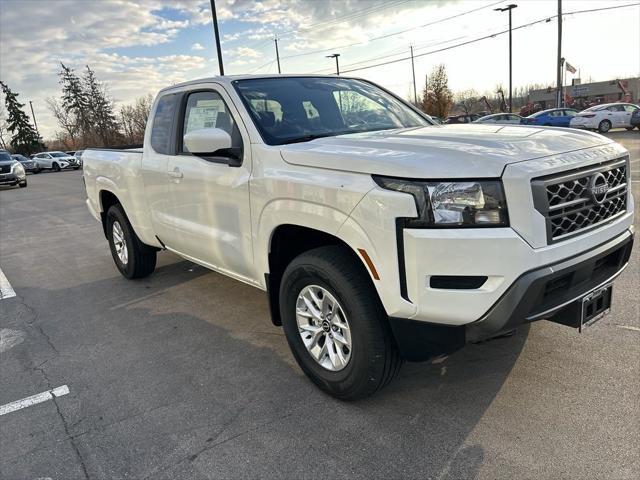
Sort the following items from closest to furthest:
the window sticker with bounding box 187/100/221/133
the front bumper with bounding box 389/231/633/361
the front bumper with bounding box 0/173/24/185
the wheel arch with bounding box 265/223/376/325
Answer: the front bumper with bounding box 389/231/633/361, the wheel arch with bounding box 265/223/376/325, the window sticker with bounding box 187/100/221/133, the front bumper with bounding box 0/173/24/185

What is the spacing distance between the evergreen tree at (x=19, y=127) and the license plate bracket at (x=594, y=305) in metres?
82.6

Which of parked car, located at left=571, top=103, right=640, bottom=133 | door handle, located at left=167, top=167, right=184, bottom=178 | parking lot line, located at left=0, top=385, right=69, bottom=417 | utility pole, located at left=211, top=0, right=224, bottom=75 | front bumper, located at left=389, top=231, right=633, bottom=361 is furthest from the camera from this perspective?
parked car, located at left=571, top=103, right=640, bottom=133

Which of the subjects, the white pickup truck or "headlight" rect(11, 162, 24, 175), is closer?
the white pickup truck

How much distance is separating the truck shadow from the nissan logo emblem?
4.11 ft

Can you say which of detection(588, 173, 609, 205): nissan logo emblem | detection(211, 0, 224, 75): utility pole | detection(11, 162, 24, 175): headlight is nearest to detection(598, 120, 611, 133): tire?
detection(211, 0, 224, 75): utility pole

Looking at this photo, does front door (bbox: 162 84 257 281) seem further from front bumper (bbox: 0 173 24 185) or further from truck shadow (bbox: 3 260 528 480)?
front bumper (bbox: 0 173 24 185)

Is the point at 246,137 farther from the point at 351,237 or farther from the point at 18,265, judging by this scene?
the point at 18,265

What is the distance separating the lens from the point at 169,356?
3.92 meters

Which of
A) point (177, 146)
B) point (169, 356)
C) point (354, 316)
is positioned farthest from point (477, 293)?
point (177, 146)

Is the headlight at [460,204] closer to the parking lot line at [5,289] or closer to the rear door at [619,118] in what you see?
the parking lot line at [5,289]

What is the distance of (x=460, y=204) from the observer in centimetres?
Answer: 238

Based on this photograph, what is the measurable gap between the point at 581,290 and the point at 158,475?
2.35m

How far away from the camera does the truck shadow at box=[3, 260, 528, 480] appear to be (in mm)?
2607

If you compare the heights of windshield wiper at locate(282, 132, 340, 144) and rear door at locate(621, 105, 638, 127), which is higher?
windshield wiper at locate(282, 132, 340, 144)
